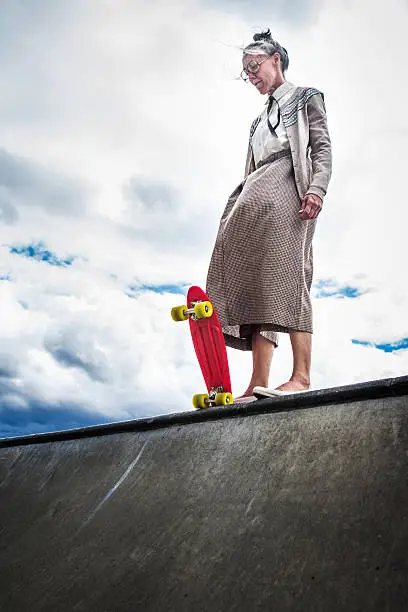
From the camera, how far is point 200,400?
2.74 meters

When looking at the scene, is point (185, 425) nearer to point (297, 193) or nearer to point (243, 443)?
point (243, 443)

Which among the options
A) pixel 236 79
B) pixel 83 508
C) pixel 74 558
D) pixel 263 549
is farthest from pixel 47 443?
pixel 236 79

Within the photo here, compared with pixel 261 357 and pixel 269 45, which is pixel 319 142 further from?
pixel 261 357

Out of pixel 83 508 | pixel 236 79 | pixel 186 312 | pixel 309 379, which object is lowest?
pixel 83 508

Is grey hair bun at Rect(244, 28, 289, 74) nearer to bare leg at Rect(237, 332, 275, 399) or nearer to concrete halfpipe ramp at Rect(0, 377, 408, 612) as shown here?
bare leg at Rect(237, 332, 275, 399)

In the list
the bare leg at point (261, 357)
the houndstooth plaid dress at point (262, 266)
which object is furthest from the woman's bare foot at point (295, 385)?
the houndstooth plaid dress at point (262, 266)

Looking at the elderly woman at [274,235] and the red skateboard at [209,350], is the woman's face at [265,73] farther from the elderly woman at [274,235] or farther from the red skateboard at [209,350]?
the red skateboard at [209,350]

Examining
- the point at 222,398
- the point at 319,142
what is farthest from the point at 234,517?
the point at 319,142

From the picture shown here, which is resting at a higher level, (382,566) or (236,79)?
(236,79)

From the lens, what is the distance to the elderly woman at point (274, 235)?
310 cm

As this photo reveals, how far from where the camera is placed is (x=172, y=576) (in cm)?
145

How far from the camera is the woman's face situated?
11.6 feet

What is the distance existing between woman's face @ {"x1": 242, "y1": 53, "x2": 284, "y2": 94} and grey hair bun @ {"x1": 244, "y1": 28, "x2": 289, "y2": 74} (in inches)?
1.4

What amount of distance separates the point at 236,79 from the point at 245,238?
103cm
